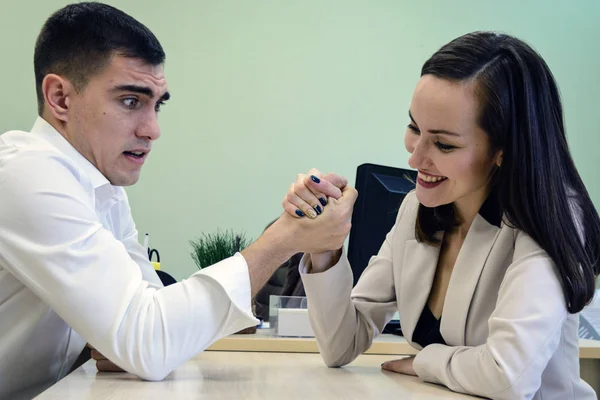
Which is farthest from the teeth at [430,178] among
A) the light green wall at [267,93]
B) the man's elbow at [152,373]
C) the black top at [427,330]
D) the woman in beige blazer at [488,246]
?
the light green wall at [267,93]

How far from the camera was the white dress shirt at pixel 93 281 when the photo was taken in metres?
1.12

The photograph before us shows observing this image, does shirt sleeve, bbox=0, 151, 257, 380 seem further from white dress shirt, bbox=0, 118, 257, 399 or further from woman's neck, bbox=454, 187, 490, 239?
woman's neck, bbox=454, 187, 490, 239

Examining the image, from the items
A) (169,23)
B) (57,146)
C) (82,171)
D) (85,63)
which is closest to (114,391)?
(82,171)

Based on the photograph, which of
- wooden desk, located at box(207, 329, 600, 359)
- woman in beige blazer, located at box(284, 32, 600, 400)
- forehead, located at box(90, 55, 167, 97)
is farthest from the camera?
wooden desk, located at box(207, 329, 600, 359)

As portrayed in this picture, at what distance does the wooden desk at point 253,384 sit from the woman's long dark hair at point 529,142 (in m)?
0.37

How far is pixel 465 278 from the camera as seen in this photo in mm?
1278

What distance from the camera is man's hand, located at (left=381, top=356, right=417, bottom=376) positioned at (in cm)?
128

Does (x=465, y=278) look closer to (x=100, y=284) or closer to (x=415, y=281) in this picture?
(x=415, y=281)

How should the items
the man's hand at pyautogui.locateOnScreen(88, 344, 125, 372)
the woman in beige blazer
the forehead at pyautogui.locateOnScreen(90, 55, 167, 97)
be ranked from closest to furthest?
the woman in beige blazer
the man's hand at pyautogui.locateOnScreen(88, 344, 125, 372)
the forehead at pyautogui.locateOnScreen(90, 55, 167, 97)

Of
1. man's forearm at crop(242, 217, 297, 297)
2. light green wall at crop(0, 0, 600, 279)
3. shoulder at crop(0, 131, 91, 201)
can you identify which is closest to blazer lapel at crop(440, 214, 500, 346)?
man's forearm at crop(242, 217, 297, 297)

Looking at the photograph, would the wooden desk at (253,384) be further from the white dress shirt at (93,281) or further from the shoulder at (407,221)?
the shoulder at (407,221)

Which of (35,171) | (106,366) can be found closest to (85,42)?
(35,171)

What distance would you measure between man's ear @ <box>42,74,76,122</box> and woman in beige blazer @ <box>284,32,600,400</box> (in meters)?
0.56

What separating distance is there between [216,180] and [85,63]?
2.52 metres
